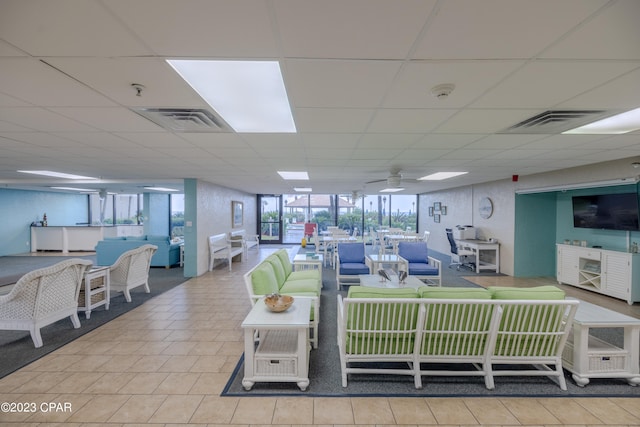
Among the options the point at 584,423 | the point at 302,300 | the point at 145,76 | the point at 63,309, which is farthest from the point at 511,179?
the point at 63,309

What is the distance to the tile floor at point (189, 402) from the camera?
6.59 feet

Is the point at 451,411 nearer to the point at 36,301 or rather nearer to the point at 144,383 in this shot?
the point at 144,383

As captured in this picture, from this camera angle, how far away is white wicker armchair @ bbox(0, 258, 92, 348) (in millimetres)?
2969

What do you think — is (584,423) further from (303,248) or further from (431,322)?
(303,248)

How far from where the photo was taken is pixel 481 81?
66.8 inches

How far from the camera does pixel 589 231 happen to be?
549 centimetres

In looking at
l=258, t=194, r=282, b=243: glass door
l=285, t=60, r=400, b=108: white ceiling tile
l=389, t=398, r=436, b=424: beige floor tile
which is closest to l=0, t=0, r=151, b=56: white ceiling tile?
l=285, t=60, r=400, b=108: white ceiling tile

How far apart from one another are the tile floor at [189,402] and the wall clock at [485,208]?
5526 mm

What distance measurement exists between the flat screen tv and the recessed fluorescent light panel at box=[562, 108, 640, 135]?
270 centimetres

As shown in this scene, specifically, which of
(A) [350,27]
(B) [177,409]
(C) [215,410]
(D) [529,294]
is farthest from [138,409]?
(D) [529,294]

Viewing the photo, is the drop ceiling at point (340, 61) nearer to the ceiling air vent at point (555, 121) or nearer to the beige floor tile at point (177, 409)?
the ceiling air vent at point (555, 121)

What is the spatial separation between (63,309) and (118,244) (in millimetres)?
3948

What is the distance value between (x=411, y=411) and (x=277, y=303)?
138 centimetres

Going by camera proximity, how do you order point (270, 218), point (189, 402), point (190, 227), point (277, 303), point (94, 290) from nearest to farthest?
point (189, 402) < point (277, 303) < point (94, 290) < point (190, 227) < point (270, 218)
